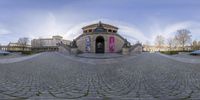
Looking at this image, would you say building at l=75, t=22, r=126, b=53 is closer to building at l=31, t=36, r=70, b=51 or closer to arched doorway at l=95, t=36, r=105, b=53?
arched doorway at l=95, t=36, r=105, b=53

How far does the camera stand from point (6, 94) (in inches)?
170

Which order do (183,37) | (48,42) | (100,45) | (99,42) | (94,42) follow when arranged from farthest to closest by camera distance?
(48,42) → (183,37) → (99,42) → (100,45) → (94,42)

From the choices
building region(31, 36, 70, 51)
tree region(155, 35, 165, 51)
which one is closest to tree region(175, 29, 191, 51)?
tree region(155, 35, 165, 51)

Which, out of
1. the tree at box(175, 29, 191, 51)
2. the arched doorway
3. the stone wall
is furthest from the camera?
the tree at box(175, 29, 191, 51)

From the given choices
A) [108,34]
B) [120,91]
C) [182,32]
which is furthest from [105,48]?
[182,32]

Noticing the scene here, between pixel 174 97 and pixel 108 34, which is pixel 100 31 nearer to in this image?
pixel 108 34

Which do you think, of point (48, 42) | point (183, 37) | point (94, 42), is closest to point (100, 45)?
point (94, 42)

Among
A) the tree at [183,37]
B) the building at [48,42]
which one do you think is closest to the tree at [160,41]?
the tree at [183,37]

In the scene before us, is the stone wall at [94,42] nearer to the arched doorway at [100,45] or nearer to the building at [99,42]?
the building at [99,42]

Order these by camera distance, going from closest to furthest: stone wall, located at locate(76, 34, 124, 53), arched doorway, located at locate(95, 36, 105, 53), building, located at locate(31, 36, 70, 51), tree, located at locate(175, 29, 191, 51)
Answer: stone wall, located at locate(76, 34, 124, 53) < arched doorway, located at locate(95, 36, 105, 53) < tree, located at locate(175, 29, 191, 51) < building, located at locate(31, 36, 70, 51)

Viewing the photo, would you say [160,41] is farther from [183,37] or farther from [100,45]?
[100,45]

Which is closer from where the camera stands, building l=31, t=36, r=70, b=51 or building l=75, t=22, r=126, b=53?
building l=75, t=22, r=126, b=53

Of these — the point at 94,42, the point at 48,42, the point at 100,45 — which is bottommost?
the point at 100,45

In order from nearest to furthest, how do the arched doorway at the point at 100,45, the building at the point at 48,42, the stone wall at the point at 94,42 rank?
1. the stone wall at the point at 94,42
2. the arched doorway at the point at 100,45
3. the building at the point at 48,42
